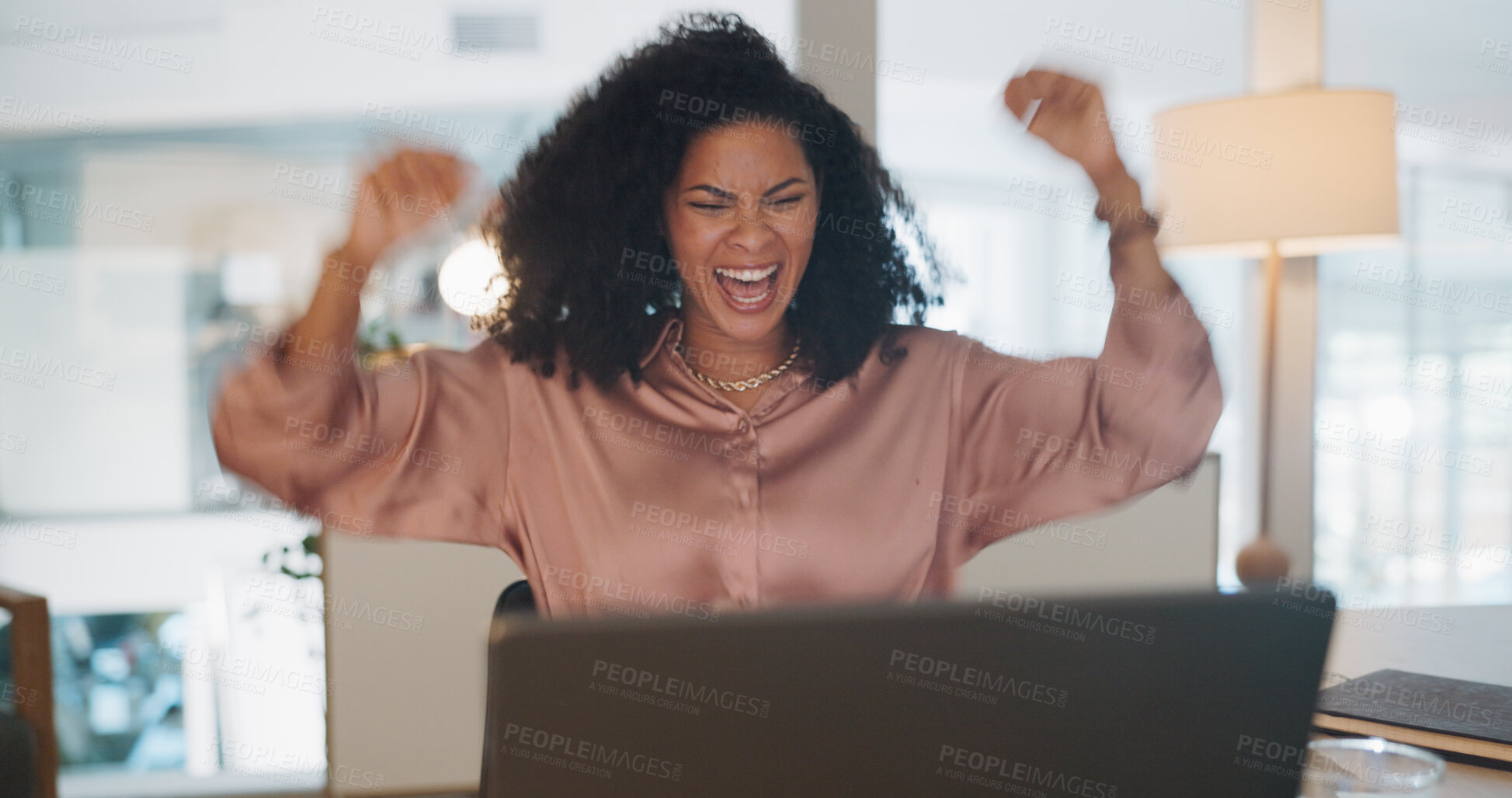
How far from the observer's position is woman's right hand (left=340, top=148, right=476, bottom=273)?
4.12 ft

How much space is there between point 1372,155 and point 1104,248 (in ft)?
3.38

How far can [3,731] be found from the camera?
209 cm

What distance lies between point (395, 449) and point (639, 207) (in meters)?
0.52

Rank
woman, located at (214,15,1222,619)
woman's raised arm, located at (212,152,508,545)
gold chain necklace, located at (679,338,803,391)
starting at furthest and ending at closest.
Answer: gold chain necklace, located at (679,338,803,391) → woman, located at (214,15,1222,619) → woman's raised arm, located at (212,152,508,545)

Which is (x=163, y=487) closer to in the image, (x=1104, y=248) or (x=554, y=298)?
(x=554, y=298)
